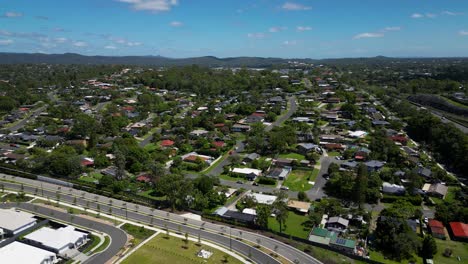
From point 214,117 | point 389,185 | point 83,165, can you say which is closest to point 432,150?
point 389,185

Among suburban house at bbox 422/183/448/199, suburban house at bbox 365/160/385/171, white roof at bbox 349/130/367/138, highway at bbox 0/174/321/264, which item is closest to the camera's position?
highway at bbox 0/174/321/264

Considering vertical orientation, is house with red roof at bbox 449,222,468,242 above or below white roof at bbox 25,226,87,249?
below

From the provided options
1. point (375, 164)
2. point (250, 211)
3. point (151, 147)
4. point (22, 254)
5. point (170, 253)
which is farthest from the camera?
point (151, 147)

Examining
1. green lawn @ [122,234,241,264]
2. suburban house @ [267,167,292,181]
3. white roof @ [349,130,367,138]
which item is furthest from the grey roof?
green lawn @ [122,234,241,264]

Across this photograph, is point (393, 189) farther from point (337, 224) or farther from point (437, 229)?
point (337, 224)

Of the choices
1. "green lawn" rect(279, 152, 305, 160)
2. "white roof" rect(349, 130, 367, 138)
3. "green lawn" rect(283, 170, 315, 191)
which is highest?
"white roof" rect(349, 130, 367, 138)

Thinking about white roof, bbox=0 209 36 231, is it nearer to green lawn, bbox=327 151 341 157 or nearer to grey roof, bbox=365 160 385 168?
grey roof, bbox=365 160 385 168

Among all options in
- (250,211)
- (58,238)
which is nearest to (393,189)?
(250,211)
